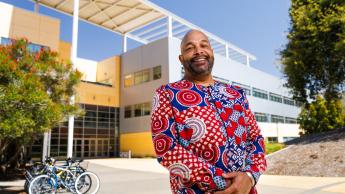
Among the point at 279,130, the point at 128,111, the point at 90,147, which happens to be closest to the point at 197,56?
the point at 90,147

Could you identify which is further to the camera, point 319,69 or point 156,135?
point 319,69

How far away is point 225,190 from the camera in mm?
1685

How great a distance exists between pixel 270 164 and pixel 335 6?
10880 millimetres

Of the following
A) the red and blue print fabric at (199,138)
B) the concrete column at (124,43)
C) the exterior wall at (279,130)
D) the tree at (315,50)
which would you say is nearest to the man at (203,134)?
the red and blue print fabric at (199,138)

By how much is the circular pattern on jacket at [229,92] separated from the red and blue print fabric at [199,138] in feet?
0.14

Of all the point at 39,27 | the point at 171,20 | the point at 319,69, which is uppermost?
the point at 171,20

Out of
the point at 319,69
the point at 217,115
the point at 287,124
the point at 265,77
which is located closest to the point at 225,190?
the point at 217,115

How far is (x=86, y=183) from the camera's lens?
9.09m

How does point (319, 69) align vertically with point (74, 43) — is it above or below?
below

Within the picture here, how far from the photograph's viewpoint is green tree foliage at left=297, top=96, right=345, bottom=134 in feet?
108

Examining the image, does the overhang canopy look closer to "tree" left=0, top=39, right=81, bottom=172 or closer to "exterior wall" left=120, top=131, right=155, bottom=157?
"exterior wall" left=120, top=131, right=155, bottom=157

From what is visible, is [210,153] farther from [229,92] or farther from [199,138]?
[229,92]

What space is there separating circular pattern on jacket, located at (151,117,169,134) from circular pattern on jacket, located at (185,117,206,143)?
0.40 feet

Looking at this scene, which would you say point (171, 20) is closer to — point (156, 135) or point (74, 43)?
point (74, 43)
